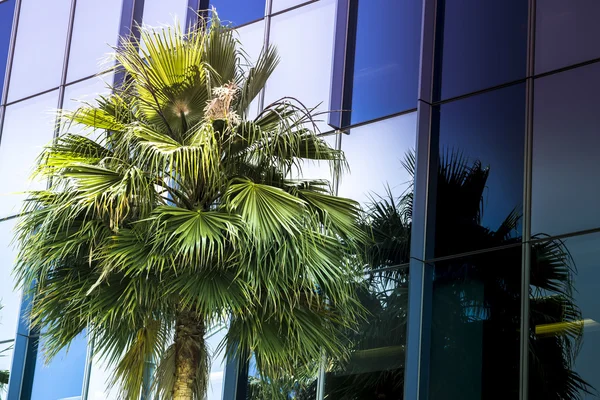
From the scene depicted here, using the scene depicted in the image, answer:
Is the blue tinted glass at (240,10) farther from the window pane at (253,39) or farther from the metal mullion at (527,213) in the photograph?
the metal mullion at (527,213)

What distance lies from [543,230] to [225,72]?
144 inches

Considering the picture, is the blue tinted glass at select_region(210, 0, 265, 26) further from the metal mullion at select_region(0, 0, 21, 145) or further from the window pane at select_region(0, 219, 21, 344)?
the metal mullion at select_region(0, 0, 21, 145)

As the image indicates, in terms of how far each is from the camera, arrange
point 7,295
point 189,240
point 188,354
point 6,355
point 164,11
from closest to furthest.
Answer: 1. point 189,240
2. point 188,354
3. point 6,355
4. point 164,11
5. point 7,295

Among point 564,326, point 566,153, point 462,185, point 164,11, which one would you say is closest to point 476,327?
point 564,326

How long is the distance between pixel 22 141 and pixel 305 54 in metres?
6.49

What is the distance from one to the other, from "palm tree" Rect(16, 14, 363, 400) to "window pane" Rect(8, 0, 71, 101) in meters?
7.49

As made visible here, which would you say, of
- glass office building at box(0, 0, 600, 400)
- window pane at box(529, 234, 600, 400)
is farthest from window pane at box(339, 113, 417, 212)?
window pane at box(529, 234, 600, 400)

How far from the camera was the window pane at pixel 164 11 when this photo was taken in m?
15.0

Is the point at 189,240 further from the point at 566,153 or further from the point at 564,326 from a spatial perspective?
the point at 566,153

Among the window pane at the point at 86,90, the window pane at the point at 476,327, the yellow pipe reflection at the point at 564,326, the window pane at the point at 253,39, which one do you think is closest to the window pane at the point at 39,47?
the window pane at the point at 86,90

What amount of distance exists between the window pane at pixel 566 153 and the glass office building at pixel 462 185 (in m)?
0.01

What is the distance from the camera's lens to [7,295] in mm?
15656

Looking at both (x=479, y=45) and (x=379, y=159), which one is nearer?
(x=479, y=45)

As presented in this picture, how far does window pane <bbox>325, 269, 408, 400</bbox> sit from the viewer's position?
33.6 ft
